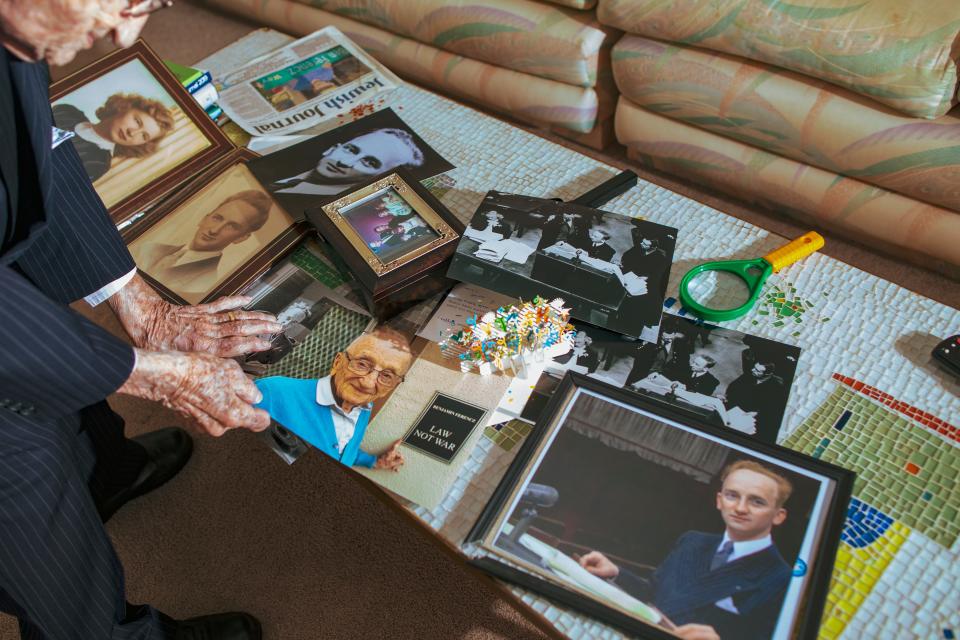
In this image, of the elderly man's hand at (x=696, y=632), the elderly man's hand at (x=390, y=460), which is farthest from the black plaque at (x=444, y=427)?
the elderly man's hand at (x=696, y=632)

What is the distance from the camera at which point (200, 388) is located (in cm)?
83

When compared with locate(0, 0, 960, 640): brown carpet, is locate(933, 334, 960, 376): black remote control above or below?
above

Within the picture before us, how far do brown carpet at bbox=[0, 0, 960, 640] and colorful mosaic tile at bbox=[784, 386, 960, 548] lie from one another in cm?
59

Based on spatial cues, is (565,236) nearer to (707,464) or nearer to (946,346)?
(707,464)

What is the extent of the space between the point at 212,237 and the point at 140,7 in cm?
50

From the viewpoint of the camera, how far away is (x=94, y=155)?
1234 millimetres

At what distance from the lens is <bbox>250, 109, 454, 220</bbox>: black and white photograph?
1179mm

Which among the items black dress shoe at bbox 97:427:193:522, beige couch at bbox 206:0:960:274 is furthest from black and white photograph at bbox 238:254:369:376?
beige couch at bbox 206:0:960:274

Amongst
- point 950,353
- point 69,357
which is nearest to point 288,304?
point 69,357

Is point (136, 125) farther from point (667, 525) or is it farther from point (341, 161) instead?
point (667, 525)

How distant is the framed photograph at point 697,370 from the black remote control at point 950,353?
0.59ft

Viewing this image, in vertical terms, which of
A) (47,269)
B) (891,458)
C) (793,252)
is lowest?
(47,269)

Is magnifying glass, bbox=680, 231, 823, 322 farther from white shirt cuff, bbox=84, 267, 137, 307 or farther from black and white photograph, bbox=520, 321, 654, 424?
white shirt cuff, bbox=84, 267, 137, 307

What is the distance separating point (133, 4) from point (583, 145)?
4.74ft
